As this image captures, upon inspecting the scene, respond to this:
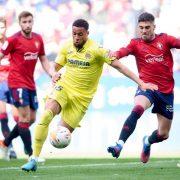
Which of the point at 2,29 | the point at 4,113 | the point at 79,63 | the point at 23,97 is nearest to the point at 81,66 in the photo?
the point at 79,63

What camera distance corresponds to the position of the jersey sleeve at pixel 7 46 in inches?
541

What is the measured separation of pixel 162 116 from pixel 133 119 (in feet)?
4.48

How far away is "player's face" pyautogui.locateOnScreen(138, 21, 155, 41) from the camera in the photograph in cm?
1209

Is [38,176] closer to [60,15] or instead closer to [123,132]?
[123,132]

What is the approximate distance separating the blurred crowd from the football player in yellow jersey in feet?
18.1

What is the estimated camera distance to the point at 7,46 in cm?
1377

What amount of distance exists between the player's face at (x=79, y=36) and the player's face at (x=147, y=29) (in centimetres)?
102

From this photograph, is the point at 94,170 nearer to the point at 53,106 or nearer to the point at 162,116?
the point at 53,106

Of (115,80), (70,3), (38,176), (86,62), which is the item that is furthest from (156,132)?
(70,3)

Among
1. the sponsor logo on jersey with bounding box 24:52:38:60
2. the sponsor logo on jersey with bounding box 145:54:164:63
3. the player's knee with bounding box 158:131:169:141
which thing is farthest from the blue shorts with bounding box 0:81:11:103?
the sponsor logo on jersey with bounding box 145:54:164:63

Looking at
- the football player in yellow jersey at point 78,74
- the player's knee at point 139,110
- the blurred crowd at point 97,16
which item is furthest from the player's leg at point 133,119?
the blurred crowd at point 97,16

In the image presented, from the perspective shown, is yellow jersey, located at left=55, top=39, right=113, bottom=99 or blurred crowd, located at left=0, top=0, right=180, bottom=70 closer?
yellow jersey, located at left=55, top=39, right=113, bottom=99

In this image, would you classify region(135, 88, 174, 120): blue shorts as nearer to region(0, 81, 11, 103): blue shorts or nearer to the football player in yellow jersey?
the football player in yellow jersey

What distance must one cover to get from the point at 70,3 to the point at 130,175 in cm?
730
